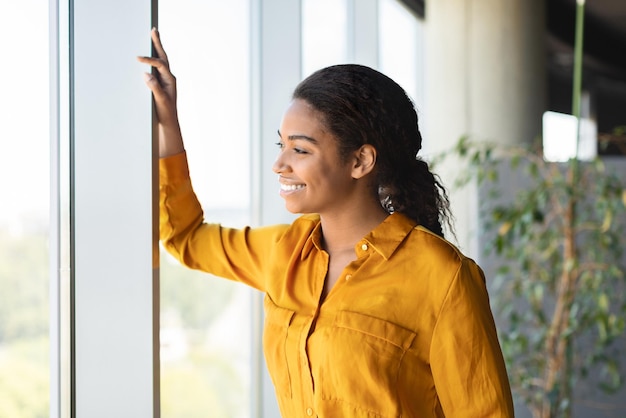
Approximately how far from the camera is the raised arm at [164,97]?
5.55 ft

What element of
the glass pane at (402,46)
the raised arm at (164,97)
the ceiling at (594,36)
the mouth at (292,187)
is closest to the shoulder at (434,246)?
the mouth at (292,187)

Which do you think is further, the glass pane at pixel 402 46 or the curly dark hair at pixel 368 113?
the glass pane at pixel 402 46

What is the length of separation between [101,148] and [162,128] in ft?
0.52

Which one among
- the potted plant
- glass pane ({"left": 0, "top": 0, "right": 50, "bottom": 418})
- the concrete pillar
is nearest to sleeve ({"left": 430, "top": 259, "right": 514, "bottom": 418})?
glass pane ({"left": 0, "top": 0, "right": 50, "bottom": 418})

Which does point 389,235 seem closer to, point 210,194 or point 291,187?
point 291,187

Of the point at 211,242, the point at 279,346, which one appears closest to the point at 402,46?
the point at 211,242

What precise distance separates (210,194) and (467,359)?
45.5 inches

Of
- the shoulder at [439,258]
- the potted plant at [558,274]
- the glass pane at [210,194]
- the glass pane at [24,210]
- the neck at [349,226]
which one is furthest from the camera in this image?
the potted plant at [558,274]

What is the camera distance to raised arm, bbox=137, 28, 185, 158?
1692 mm

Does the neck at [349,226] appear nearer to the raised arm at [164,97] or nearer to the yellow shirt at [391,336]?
the yellow shirt at [391,336]

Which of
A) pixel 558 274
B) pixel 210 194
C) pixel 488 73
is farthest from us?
pixel 488 73

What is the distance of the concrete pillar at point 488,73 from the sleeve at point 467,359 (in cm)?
287

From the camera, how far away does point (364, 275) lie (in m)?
1.70

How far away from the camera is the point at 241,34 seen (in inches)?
105
